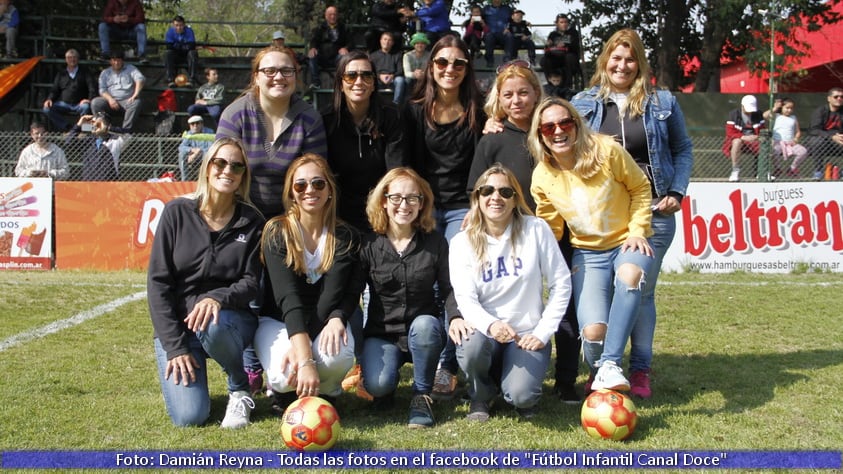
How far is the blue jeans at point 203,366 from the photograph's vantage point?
399 cm

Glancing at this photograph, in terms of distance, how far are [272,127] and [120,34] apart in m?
12.9

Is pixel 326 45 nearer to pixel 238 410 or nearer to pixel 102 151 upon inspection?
pixel 102 151

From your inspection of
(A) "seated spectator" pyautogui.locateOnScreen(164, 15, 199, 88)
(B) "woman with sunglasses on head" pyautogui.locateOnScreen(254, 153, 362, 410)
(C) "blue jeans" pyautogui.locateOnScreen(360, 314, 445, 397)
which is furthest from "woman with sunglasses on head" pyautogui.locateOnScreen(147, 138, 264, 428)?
(A) "seated spectator" pyautogui.locateOnScreen(164, 15, 199, 88)

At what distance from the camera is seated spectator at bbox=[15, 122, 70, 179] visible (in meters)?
11.2

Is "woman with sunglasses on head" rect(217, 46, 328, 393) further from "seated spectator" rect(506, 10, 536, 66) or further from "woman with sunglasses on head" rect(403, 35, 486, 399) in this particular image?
"seated spectator" rect(506, 10, 536, 66)

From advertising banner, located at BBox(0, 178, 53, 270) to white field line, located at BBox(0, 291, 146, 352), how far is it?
2763 millimetres

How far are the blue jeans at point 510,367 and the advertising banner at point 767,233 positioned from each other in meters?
6.49

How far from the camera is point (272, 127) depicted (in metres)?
4.46

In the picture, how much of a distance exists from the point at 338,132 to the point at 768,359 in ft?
11.0

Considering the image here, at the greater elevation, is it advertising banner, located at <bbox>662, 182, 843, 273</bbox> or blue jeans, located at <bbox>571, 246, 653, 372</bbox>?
advertising banner, located at <bbox>662, 182, 843, 273</bbox>

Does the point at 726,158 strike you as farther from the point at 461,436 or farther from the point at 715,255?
the point at 461,436

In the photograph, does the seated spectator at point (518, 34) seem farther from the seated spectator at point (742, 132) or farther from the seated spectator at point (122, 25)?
the seated spectator at point (122, 25)

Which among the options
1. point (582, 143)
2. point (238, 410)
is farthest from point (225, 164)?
point (582, 143)

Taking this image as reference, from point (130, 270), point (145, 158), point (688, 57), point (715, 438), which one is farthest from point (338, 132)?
point (688, 57)
